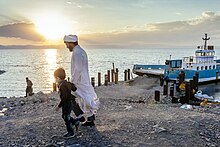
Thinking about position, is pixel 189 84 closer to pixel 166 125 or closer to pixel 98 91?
pixel 98 91

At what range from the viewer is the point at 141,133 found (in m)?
7.04

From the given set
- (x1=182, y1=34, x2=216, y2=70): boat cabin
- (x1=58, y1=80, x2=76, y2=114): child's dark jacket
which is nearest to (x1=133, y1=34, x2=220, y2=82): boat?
(x1=182, y1=34, x2=216, y2=70): boat cabin

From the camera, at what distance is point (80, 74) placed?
21.8 ft

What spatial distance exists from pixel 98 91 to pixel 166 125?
14.6 meters

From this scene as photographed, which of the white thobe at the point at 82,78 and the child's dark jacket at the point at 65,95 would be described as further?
the white thobe at the point at 82,78

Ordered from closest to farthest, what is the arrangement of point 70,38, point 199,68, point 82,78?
point 70,38, point 82,78, point 199,68

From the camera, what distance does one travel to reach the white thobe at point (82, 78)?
260 inches

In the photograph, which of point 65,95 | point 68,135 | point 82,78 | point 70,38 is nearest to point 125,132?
point 68,135

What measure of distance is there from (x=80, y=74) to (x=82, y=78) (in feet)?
0.37

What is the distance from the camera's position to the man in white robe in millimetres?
6602

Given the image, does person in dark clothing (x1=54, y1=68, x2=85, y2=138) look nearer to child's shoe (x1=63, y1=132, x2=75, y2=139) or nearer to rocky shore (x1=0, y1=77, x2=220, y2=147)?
child's shoe (x1=63, y1=132, x2=75, y2=139)

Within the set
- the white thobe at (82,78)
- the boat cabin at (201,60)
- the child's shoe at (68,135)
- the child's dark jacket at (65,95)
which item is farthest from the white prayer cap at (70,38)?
the boat cabin at (201,60)

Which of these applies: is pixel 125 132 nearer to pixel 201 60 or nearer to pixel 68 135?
pixel 68 135

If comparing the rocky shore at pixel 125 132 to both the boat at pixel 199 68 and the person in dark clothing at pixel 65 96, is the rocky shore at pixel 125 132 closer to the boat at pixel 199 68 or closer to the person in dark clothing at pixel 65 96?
the person in dark clothing at pixel 65 96
